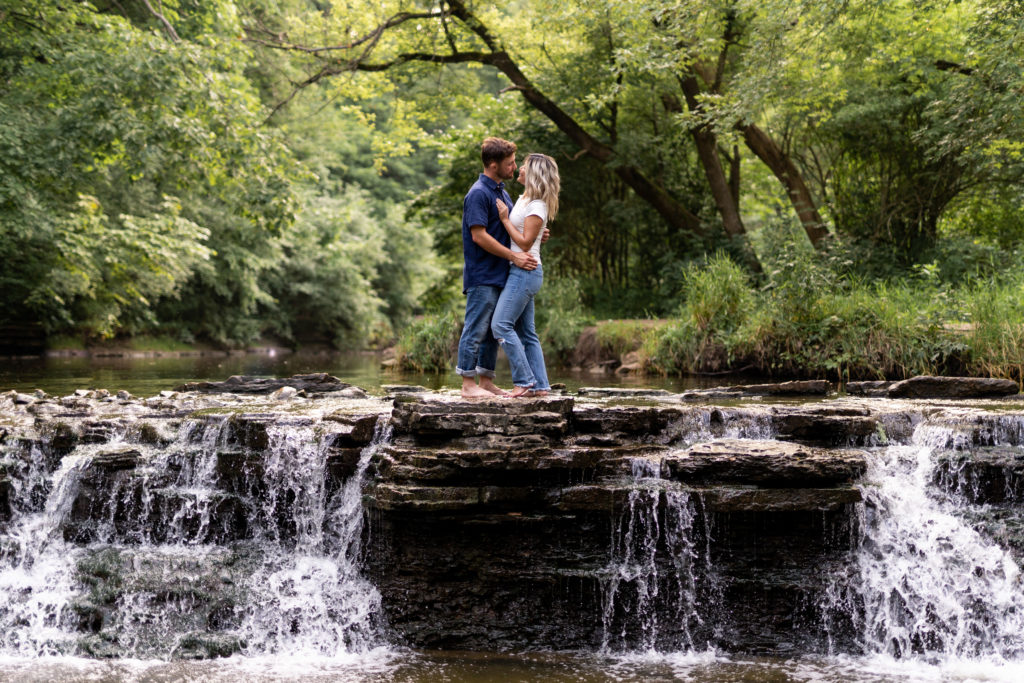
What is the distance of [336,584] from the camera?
5.98 metres

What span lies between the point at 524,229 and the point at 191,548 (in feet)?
11.3

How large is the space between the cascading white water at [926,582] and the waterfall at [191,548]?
11.0ft

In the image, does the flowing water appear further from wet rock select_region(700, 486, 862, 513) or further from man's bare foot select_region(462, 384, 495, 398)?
man's bare foot select_region(462, 384, 495, 398)

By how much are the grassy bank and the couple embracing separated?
608 centimetres

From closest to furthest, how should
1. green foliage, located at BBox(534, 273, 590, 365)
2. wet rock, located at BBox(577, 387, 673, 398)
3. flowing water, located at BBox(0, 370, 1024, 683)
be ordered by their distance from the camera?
1. flowing water, located at BBox(0, 370, 1024, 683)
2. wet rock, located at BBox(577, 387, 673, 398)
3. green foliage, located at BBox(534, 273, 590, 365)

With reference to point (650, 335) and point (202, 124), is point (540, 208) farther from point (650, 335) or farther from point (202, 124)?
point (202, 124)

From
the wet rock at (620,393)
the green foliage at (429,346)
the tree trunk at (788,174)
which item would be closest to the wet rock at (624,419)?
the wet rock at (620,393)

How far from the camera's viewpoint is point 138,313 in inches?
993

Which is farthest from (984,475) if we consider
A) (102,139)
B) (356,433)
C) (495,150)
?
(102,139)

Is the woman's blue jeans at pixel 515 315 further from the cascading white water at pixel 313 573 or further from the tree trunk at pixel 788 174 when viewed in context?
the tree trunk at pixel 788 174

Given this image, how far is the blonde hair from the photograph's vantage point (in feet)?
19.6

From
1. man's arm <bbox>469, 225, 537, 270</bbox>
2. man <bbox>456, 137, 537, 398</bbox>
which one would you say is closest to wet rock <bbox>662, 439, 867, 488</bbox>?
man <bbox>456, 137, 537, 398</bbox>

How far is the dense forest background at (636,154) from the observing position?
1188 centimetres

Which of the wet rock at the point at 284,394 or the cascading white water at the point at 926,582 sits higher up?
the wet rock at the point at 284,394
